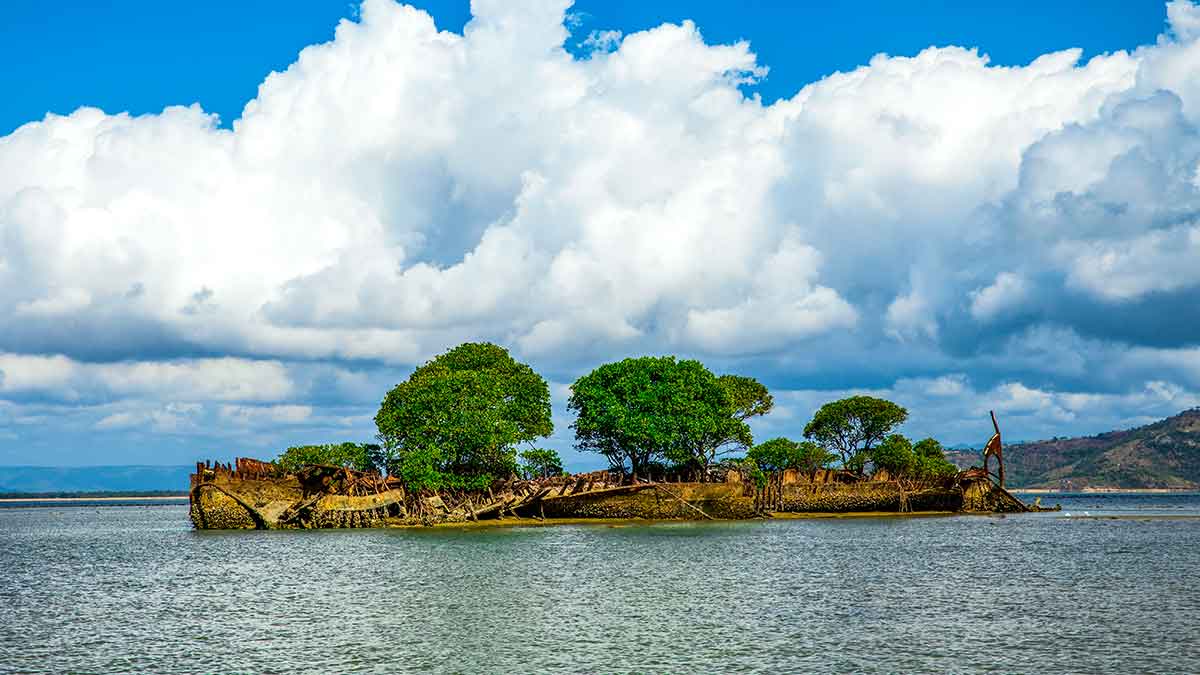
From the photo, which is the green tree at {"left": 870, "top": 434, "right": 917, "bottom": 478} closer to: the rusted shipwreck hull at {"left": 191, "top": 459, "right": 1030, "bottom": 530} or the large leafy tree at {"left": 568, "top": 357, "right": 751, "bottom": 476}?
the rusted shipwreck hull at {"left": 191, "top": 459, "right": 1030, "bottom": 530}

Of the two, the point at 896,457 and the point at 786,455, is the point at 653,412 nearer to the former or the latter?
the point at 786,455

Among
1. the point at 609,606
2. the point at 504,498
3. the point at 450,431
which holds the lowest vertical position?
the point at 609,606

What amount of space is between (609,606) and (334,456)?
61022 millimetres

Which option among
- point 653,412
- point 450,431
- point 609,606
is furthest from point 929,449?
point 609,606

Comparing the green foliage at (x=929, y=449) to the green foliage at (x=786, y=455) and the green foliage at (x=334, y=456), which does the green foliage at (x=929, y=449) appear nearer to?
the green foliage at (x=786, y=455)

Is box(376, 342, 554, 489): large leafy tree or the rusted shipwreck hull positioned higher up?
box(376, 342, 554, 489): large leafy tree

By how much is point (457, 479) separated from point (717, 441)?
88.1 ft

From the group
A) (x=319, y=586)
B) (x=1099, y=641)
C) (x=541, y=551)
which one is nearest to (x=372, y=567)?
(x=319, y=586)

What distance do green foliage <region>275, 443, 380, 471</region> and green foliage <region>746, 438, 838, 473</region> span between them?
139 feet

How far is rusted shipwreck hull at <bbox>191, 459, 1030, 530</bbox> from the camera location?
91.7 metres

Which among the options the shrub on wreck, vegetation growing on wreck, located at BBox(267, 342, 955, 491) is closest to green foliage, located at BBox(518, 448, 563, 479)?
vegetation growing on wreck, located at BBox(267, 342, 955, 491)

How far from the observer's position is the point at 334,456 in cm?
9950

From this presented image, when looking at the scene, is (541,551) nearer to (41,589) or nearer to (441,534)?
(441,534)

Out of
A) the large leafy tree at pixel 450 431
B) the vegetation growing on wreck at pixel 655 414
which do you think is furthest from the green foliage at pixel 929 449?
the large leafy tree at pixel 450 431
